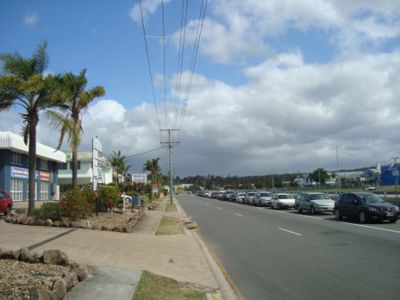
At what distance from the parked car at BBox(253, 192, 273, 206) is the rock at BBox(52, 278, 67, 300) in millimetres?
41362

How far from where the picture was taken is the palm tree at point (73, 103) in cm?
2350

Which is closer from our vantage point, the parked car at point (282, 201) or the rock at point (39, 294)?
the rock at point (39, 294)

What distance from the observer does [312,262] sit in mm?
12344

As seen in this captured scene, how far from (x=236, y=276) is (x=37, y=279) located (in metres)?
4.58

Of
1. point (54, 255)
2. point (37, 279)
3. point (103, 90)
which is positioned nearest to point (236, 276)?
point (54, 255)

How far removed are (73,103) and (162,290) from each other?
1907cm

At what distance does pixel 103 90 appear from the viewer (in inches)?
1080

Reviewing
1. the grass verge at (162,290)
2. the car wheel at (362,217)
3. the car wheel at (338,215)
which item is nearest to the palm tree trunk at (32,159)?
the grass verge at (162,290)

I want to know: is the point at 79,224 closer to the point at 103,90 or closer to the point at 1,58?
the point at 1,58

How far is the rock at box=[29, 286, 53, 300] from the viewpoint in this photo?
666 centimetres

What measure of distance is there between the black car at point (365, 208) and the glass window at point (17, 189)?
32.3m

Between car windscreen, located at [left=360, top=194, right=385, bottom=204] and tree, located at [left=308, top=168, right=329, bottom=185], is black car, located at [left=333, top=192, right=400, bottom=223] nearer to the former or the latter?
car windscreen, located at [left=360, top=194, right=385, bottom=204]

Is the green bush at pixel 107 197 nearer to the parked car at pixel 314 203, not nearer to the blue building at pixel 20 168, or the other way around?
the parked car at pixel 314 203

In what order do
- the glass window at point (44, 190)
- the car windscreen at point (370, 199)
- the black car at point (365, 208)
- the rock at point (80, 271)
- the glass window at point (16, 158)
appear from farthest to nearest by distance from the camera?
the glass window at point (44, 190)
the glass window at point (16, 158)
the car windscreen at point (370, 199)
the black car at point (365, 208)
the rock at point (80, 271)
